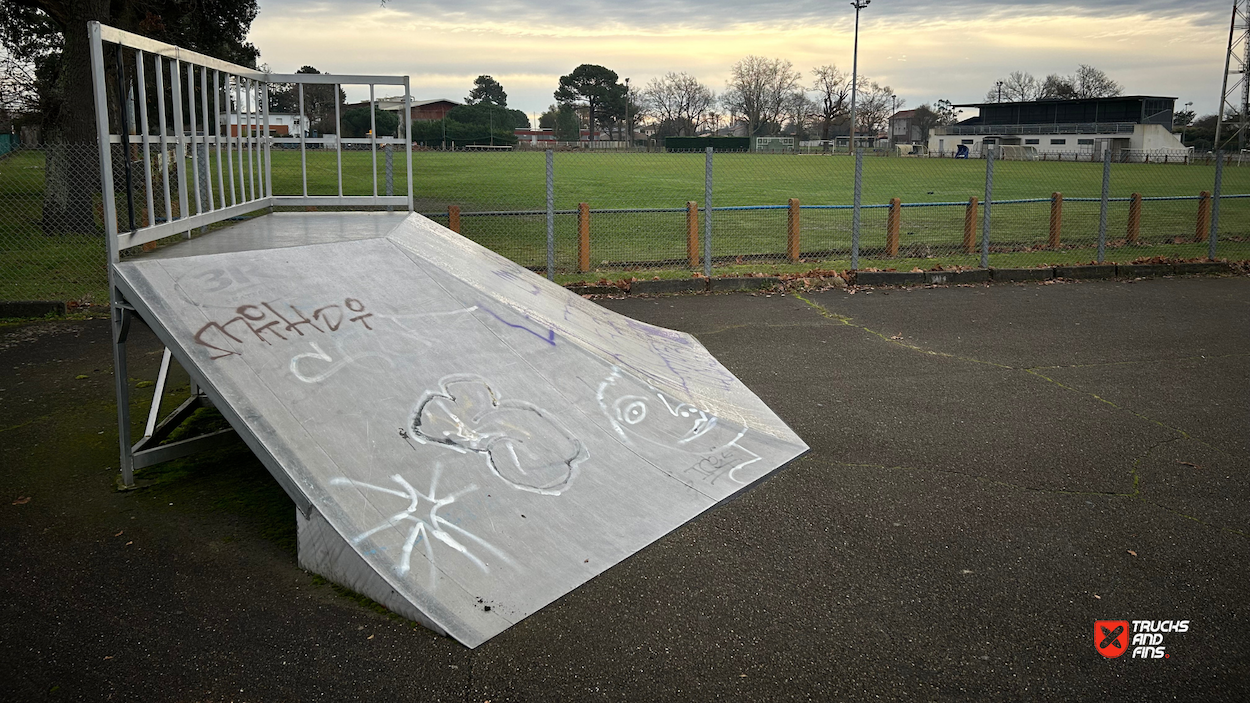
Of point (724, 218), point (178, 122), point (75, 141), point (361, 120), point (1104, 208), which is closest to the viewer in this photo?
point (178, 122)

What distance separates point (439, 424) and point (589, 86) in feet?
328

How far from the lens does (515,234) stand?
63.1ft

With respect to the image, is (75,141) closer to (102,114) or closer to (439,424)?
(102,114)

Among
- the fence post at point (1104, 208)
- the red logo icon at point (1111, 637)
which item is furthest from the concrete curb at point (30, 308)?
the fence post at point (1104, 208)

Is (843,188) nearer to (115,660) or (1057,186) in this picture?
(1057,186)

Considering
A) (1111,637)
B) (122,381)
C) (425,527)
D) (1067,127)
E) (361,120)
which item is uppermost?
(1067,127)

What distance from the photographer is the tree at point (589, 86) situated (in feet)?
321

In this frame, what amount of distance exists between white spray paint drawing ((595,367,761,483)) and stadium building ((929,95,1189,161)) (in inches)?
2433

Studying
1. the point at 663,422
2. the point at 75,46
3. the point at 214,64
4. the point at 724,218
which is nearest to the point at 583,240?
the point at 214,64

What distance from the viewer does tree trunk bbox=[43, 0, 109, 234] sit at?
52.5 ft

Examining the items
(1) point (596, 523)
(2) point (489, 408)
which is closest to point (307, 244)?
(2) point (489, 408)

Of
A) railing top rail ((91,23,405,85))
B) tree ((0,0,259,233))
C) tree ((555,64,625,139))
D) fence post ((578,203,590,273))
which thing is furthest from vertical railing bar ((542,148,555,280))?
tree ((555,64,625,139))

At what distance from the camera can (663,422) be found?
589cm

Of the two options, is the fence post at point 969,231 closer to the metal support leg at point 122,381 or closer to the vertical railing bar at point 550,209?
the vertical railing bar at point 550,209
